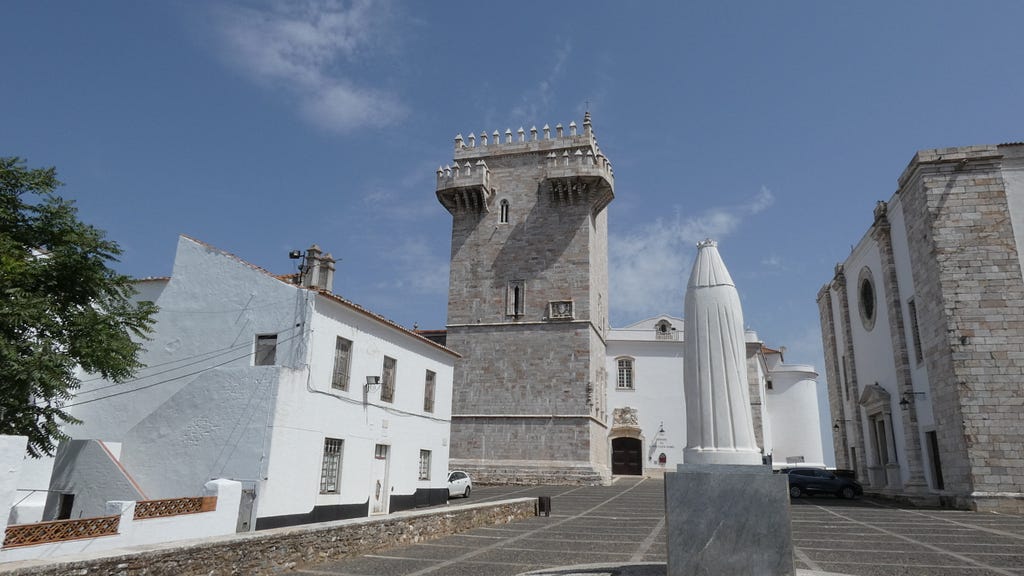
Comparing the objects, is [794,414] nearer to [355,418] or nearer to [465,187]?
[465,187]

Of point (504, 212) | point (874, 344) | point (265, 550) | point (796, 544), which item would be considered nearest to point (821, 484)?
point (874, 344)

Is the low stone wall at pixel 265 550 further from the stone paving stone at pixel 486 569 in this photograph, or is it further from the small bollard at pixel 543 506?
the small bollard at pixel 543 506

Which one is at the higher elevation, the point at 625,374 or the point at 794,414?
the point at 625,374

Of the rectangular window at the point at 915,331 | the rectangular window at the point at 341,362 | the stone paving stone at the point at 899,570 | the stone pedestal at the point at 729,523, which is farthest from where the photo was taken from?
the rectangular window at the point at 915,331

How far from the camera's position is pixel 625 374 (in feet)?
117

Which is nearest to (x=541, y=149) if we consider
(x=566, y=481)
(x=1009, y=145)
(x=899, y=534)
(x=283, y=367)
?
(x=566, y=481)

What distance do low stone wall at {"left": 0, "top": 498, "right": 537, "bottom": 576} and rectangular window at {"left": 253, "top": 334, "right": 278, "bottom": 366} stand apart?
5006 millimetres

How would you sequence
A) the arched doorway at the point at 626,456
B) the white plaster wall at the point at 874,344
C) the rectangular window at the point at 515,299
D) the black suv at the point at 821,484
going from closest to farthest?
the white plaster wall at the point at 874,344
the black suv at the point at 821,484
the rectangular window at the point at 515,299
the arched doorway at the point at 626,456

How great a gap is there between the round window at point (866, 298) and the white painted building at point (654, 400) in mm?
7984

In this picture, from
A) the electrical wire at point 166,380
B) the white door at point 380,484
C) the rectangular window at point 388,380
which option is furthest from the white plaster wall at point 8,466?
the rectangular window at point 388,380

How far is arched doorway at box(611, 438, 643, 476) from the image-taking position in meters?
34.0

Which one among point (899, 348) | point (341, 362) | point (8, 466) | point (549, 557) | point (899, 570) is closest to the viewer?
point (8, 466)

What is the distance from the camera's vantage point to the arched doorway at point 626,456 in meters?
34.0

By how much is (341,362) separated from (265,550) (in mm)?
7267
